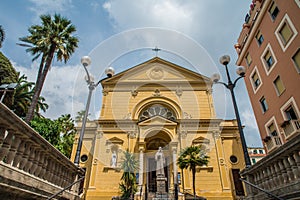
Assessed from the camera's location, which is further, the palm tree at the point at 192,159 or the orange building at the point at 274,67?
the palm tree at the point at 192,159

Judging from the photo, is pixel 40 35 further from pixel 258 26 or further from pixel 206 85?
pixel 258 26

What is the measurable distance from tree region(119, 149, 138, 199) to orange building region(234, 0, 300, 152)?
1053 cm

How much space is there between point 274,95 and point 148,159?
11.8 m

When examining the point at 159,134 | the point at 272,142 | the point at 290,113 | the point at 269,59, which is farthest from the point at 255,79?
the point at 159,134

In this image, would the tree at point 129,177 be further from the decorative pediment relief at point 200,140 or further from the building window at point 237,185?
the building window at point 237,185

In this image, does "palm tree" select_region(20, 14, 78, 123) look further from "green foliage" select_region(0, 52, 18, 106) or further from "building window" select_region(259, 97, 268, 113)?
"building window" select_region(259, 97, 268, 113)

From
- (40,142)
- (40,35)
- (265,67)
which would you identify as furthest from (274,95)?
(40,35)

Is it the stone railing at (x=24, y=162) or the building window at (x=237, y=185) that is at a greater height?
the building window at (x=237, y=185)

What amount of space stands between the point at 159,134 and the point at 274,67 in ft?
35.7

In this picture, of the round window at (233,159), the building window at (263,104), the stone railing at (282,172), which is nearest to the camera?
the stone railing at (282,172)

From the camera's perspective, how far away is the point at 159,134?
60.3 ft

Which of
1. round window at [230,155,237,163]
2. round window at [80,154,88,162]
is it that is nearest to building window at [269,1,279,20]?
round window at [230,155,237,163]

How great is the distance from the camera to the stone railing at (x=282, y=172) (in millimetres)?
4188

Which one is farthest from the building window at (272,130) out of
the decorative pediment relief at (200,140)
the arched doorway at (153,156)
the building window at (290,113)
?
the arched doorway at (153,156)
